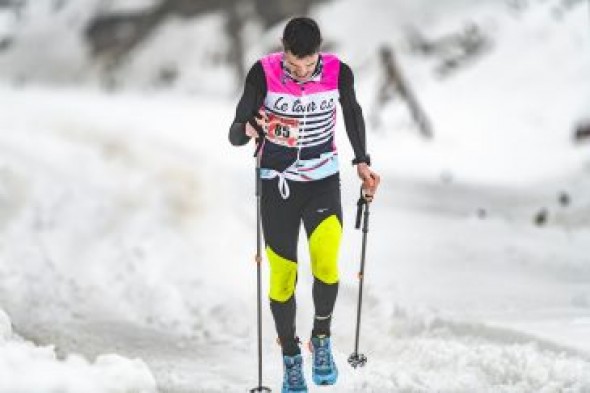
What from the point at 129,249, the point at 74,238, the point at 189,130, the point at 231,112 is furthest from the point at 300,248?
the point at 231,112

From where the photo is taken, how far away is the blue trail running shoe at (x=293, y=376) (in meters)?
5.44

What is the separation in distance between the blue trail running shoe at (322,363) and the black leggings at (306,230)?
0.45 feet

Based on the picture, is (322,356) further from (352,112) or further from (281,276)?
(352,112)

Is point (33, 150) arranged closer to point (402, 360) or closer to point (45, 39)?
point (402, 360)

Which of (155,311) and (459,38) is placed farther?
(459,38)

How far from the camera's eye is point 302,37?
16.1 ft

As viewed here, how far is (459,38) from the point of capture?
1708cm

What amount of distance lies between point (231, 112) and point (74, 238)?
8.10 metres

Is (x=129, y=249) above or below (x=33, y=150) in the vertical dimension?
below

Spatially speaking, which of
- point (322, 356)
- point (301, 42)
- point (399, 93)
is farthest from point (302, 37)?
point (399, 93)

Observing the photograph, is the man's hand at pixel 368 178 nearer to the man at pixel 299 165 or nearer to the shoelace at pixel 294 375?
the man at pixel 299 165

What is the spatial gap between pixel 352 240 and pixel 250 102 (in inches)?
177

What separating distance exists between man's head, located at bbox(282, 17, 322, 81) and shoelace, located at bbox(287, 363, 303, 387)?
6.28 ft

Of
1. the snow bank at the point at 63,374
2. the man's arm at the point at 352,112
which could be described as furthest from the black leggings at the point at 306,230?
the snow bank at the point at 63,374
